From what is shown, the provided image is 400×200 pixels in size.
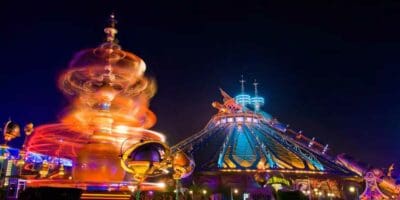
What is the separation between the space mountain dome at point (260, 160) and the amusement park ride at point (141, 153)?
12cm

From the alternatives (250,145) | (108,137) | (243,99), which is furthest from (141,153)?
(243,99)

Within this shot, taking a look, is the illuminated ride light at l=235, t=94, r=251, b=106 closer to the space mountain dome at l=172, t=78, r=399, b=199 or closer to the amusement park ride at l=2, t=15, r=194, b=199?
the space mountain dome at l=172, t=78, r=399, b=199

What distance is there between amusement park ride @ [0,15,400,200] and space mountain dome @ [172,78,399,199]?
0.12 metres

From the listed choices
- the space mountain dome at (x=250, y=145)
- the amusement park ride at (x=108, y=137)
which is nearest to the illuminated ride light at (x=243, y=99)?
the space mountain dome at (x=250, y=145)

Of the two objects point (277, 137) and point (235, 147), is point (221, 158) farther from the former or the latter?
→ point (277, 137)

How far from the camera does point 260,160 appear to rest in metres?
44.7

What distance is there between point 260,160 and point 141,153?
1419 inches

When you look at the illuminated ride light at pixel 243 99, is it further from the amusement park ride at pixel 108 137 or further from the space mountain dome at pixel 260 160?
the amusement park ride at pixel 108 137

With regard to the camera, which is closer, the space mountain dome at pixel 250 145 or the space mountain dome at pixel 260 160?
the space mountain dome at pixel 260 160

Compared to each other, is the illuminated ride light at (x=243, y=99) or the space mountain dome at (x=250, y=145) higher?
the illuminated ride light at (x=243, y=99)

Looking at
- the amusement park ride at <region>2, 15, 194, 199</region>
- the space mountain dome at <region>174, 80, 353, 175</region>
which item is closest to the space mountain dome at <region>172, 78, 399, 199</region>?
the space mountain dome at <region>174, 80, 353, 175</region>

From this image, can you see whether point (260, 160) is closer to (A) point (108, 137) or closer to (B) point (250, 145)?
(B) point (250, 145)

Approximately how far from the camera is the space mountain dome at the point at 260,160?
40.4 meters

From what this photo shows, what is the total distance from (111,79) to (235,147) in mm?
36067
